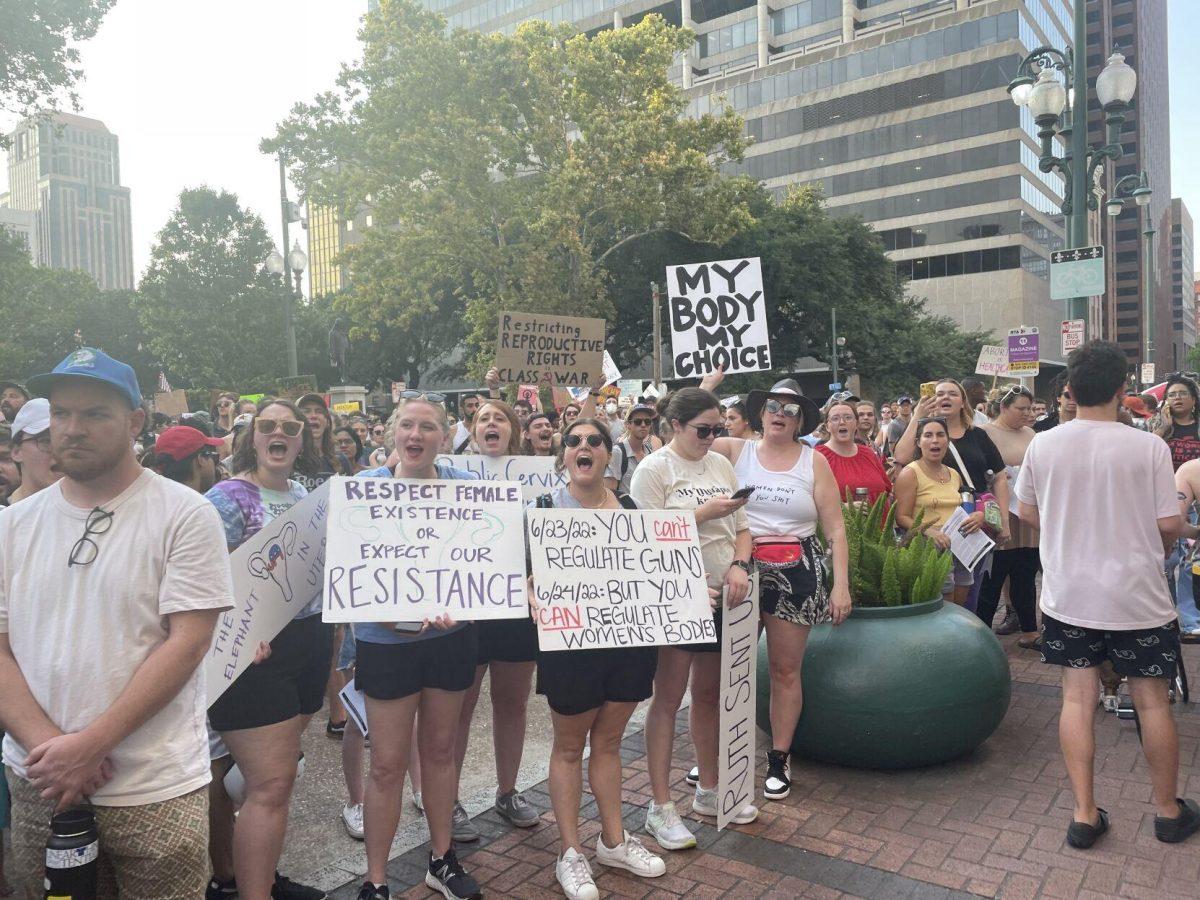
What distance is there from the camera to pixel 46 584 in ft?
7.57

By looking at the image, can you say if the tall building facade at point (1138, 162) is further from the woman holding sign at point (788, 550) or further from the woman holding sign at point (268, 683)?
the woman holding sign at point (268, 683)

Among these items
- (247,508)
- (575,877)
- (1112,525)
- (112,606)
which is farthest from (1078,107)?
(112,606)

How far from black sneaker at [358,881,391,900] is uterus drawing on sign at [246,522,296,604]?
111cm

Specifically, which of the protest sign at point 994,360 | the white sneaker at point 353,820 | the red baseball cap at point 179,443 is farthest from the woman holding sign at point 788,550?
the protest sign at point 994,360

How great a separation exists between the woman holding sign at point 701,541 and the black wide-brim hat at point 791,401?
0.58 metres

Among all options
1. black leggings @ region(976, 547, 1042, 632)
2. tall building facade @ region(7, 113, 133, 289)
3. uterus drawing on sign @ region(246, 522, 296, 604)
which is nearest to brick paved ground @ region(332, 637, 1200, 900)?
uterus drawing on sign @ region(246, 522, 296, 604)

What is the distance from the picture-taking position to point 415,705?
3479mm

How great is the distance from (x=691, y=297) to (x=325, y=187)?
21525 millimetres

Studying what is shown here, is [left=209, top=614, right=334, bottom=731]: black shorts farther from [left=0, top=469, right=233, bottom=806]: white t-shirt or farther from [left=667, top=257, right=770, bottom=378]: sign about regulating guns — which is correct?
[left=667, top=257, right=770, bottom=378]: sign about regulating guns

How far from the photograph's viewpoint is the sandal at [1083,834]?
12.8 ft

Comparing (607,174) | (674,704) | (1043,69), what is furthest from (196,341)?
(674,704)

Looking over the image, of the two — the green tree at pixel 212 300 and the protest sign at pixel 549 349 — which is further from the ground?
the green tree at pixel 212 300

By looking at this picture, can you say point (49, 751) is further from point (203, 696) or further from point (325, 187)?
point (325, 187)

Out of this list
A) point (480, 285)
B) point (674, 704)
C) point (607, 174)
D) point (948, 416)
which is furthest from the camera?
point (480, 285)
